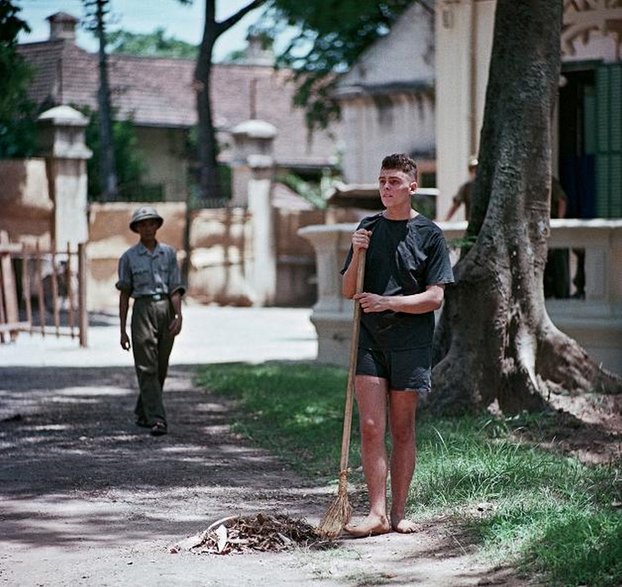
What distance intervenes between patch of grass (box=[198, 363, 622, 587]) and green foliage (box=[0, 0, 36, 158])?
8655 mm

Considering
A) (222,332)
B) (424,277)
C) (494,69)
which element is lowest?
(222,332)

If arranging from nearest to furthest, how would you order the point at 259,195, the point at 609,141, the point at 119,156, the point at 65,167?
the point at 609,141
the point at 65,167
the point at 259,195
the point at 119,156

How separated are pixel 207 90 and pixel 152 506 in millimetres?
23560

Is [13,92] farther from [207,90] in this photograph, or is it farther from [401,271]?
[401,271]

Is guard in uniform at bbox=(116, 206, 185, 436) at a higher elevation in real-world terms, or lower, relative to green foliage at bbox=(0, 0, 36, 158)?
lower

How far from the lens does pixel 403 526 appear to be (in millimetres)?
7043

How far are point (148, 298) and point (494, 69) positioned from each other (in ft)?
10.5

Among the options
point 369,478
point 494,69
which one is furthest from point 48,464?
point 494,69

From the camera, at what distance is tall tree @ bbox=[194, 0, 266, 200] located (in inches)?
1214

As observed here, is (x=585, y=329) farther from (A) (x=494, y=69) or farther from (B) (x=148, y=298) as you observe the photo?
(B) (x=148, y=298)

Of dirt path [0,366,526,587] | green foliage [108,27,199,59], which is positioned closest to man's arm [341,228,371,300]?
dirt path [0,366,526,587]

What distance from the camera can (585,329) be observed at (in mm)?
12828

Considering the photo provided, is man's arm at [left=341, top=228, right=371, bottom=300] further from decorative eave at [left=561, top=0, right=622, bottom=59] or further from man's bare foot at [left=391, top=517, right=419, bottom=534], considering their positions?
decorative eave at [left=561, top=0, right=622, bottom=59]

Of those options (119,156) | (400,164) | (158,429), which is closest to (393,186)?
(400,164)
